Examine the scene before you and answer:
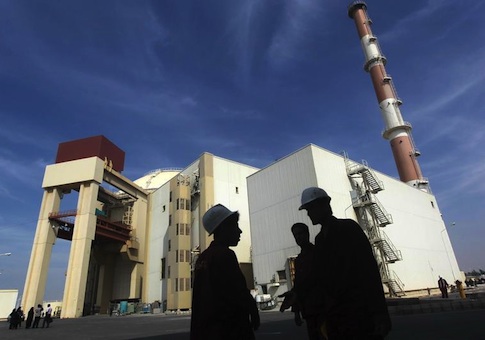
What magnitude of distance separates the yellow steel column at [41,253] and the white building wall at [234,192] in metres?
18.1

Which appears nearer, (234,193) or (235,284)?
(235,284)

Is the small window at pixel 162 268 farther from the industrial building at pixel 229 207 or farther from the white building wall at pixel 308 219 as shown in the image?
the white building wall at pixel 308 219

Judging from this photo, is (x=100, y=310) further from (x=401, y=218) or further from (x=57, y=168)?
(x=401, y=218)

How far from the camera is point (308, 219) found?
81.0 ft

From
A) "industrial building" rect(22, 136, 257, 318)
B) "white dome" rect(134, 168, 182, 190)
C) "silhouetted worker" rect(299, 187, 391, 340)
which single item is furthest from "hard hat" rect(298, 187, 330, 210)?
"white dome" rect(134, 168, 182, 190)

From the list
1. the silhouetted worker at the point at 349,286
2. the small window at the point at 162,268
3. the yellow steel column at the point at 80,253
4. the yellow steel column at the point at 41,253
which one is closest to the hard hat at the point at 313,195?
the silhouetted worker at the point at 349,286

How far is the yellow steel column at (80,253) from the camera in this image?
3042 cm

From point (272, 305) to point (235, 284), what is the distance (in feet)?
80.1

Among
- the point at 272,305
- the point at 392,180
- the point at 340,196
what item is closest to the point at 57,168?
the point at 272,305

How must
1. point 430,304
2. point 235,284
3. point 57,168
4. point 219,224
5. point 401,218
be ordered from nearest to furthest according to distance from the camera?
point 235,284
point 219,224
point 430,304
point 401,218
point 57,168

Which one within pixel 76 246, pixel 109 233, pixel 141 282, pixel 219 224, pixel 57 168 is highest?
pixel 57 168

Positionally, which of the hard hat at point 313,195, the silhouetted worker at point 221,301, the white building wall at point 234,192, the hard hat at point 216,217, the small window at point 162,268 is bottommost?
the silhouetted worker at point 221,301

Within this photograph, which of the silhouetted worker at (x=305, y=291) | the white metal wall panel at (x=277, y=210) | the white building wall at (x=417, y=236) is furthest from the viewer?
the white building wall at (x=417, y=236)

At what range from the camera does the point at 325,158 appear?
27.3m
